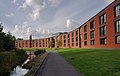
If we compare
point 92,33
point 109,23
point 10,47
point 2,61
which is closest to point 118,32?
point 109,23

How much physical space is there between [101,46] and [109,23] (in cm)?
791

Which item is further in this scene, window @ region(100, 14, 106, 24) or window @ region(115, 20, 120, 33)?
window @ region(100, 14, 106, 24)

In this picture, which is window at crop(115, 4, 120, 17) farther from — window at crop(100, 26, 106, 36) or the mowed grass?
the mowed grass

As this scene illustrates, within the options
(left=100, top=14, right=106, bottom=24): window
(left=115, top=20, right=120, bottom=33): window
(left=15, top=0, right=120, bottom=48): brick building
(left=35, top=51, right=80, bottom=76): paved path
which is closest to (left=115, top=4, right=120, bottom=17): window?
(left=15, top=0, right=120, bottom=48): brick building

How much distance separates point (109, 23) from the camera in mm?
43281

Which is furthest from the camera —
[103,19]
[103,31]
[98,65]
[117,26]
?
[103,19]

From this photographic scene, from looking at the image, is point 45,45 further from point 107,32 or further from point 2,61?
point 2,61

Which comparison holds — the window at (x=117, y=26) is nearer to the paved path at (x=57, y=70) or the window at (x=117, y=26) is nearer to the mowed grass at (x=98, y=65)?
the mowed grass at (x=98, y=65)

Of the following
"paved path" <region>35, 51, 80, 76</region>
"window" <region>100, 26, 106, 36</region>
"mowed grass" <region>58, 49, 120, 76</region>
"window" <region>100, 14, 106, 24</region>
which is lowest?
"paved path" <region>35, 51, 80, 76</region>

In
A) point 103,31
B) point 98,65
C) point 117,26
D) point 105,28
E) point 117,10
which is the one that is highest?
point 117,10

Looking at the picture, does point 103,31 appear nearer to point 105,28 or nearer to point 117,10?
point 105,28

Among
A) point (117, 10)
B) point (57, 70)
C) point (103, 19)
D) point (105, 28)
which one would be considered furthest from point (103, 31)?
point (57, 70)

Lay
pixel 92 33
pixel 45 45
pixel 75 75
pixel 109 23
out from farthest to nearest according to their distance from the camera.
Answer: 1. pixel 45 45
2. pixel 92 33
3. pixel 109 23
4. pixel 75 75

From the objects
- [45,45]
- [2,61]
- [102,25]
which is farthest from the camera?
[45,45]
